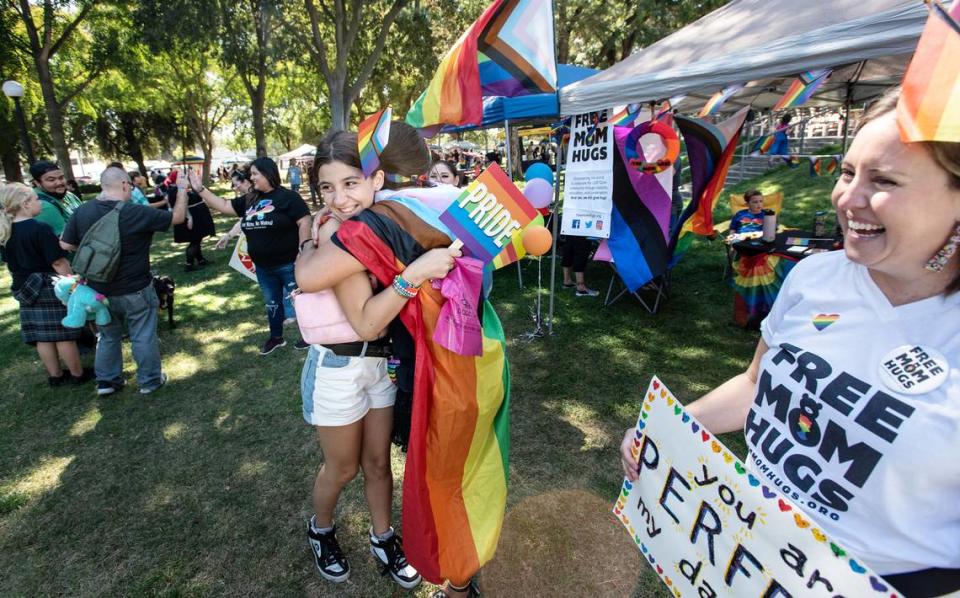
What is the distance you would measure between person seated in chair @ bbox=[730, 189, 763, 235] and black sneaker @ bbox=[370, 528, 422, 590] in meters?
5.18

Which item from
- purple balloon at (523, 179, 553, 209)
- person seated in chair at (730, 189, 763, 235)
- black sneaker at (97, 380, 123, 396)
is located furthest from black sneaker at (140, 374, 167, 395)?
person seated in chair at (730, 189, 763, 235)

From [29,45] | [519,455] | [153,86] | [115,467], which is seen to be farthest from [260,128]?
[519,455]

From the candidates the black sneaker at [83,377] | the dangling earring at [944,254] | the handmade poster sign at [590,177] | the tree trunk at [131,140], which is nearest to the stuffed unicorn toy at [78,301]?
the black sneaker at [83,377]

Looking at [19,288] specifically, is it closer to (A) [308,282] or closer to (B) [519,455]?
(A) [308,282]

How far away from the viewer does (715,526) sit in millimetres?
1134

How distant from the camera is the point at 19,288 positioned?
387 centimetres

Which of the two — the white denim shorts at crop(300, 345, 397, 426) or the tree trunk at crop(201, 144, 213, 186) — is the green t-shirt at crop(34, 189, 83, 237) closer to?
the white denim shorts at crop(300, 345, 397, 426)

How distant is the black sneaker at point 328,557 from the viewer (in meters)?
2.23

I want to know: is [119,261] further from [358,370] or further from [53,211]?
[358,370]

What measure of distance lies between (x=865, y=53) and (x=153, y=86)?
25841 millimetres

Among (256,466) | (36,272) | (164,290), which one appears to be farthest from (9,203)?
(256,466)

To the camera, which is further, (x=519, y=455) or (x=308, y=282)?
(x=519, y=455)

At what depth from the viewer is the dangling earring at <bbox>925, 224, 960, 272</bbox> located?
86cm

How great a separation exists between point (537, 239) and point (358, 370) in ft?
2.87
